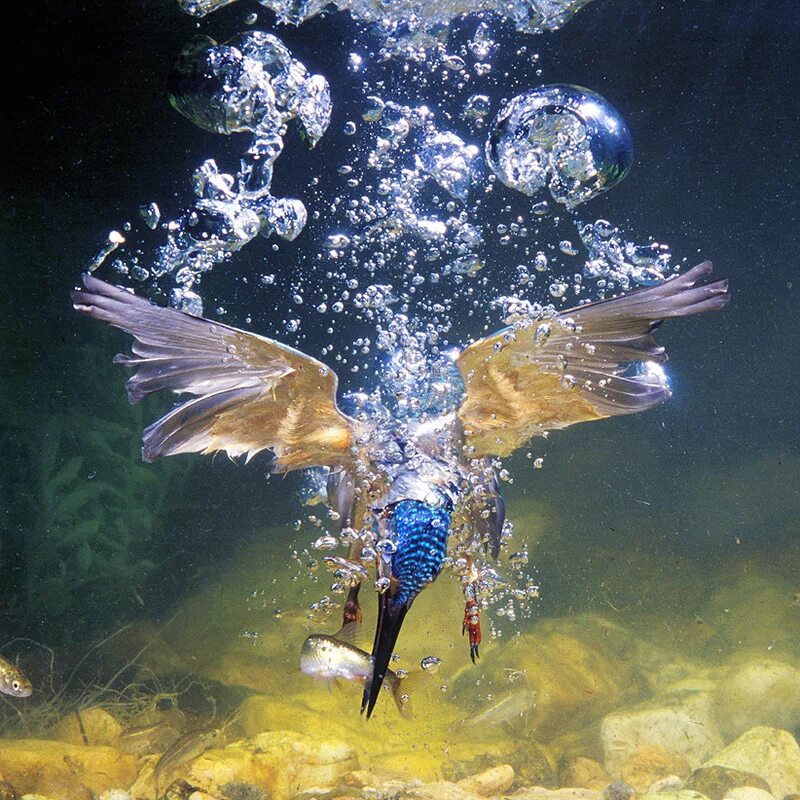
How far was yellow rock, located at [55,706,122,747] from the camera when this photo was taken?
5898 mm

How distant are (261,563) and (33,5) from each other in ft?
20.6

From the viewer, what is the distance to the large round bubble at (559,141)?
429cm

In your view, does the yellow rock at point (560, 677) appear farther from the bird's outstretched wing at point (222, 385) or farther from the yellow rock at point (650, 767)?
the bird's outstretched wing at point (222, 385)

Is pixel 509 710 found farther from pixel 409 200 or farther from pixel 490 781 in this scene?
pixel 409 200

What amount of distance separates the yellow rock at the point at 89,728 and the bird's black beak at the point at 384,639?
4931 millimetres

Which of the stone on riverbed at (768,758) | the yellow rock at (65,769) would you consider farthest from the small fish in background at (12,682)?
the stone on riverbed at (768,758)

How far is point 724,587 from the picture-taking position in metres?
8.26

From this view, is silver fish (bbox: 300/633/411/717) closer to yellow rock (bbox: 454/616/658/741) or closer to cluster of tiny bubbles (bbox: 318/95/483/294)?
cluster of tiny bubbles (bbox: 318/95/483/294)

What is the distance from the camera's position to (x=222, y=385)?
3277mm

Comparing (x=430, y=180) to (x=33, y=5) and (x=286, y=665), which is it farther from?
(x=286, y=665)

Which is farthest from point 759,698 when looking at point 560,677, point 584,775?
point 584,775

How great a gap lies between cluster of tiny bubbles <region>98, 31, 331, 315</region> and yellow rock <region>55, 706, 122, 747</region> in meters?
4.54

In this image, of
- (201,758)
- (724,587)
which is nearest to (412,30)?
(201,758)

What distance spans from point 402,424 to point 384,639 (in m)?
2.14
